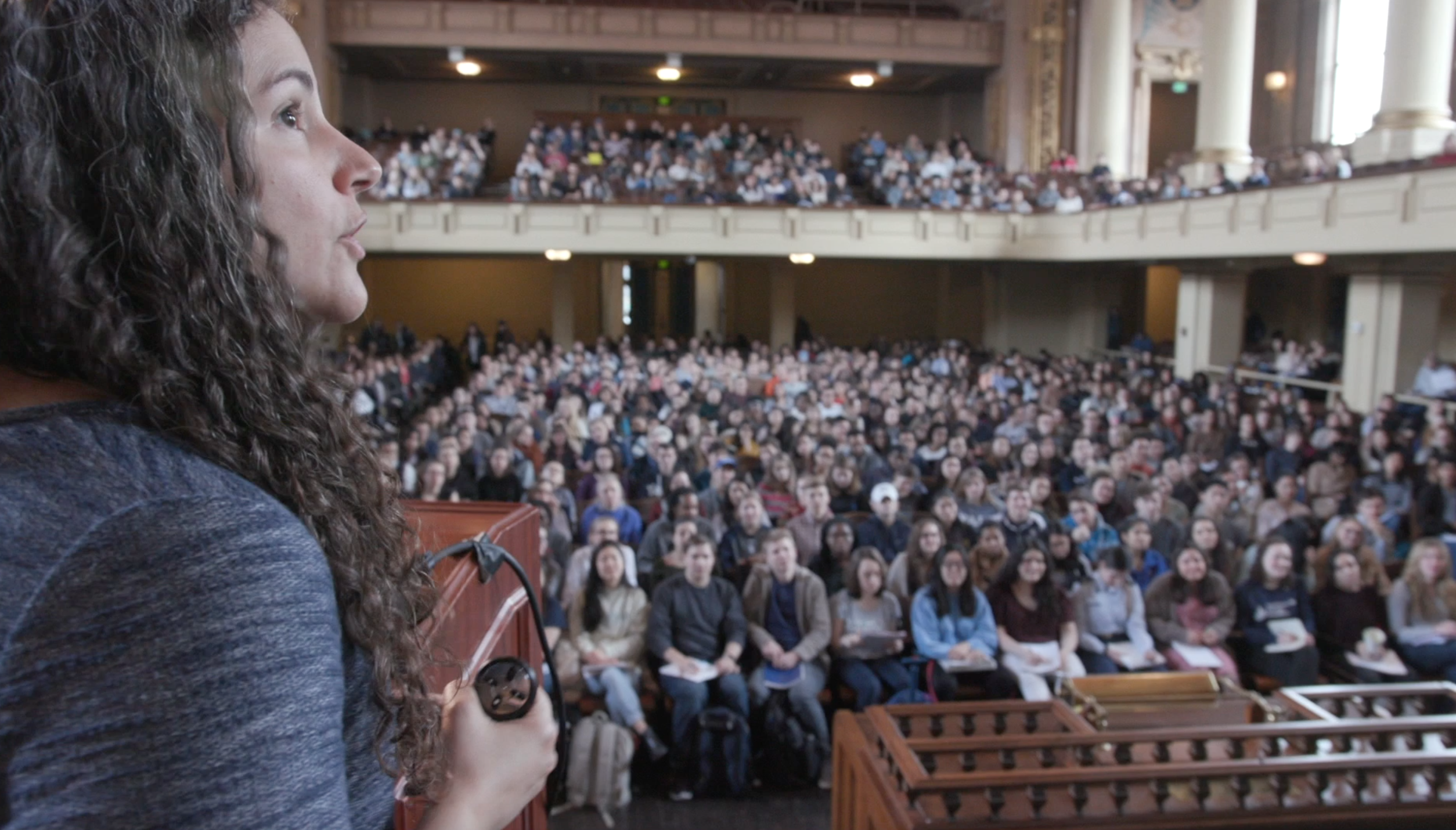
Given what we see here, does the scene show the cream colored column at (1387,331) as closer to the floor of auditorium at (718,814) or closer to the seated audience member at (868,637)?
the seated audience member at (868,637)

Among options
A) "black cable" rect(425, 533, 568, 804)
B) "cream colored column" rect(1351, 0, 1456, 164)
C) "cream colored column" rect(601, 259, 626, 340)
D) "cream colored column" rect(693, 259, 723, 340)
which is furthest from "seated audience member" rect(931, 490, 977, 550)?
"cream colored column" rect(601, 259, 626, 340)

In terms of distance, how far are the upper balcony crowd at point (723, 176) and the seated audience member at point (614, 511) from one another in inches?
451

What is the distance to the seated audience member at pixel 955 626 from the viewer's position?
5516mm

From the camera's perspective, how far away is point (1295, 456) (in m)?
9.49

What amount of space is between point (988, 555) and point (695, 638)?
6.40 ft

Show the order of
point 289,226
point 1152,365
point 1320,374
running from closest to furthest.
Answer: point 289,226 → point 1320,374 → point 1152,365

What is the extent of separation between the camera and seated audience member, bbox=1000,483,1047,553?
6828mm

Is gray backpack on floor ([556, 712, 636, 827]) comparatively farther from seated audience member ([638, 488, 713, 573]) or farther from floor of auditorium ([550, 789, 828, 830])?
seated audience member ([638, 488, 713, 573])

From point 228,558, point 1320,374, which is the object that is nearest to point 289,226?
point 228,558

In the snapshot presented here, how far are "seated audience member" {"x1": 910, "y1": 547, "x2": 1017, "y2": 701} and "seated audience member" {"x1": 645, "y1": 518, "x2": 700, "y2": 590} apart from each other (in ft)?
4.27

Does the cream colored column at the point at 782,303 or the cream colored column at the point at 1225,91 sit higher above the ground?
the cream colored column at the point at 1225,91

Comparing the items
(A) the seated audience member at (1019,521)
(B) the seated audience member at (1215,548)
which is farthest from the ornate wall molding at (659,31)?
(B) the seated audience member at (1215,548)

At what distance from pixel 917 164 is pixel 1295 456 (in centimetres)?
1238

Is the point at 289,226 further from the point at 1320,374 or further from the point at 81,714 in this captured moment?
the point at 1320,374
